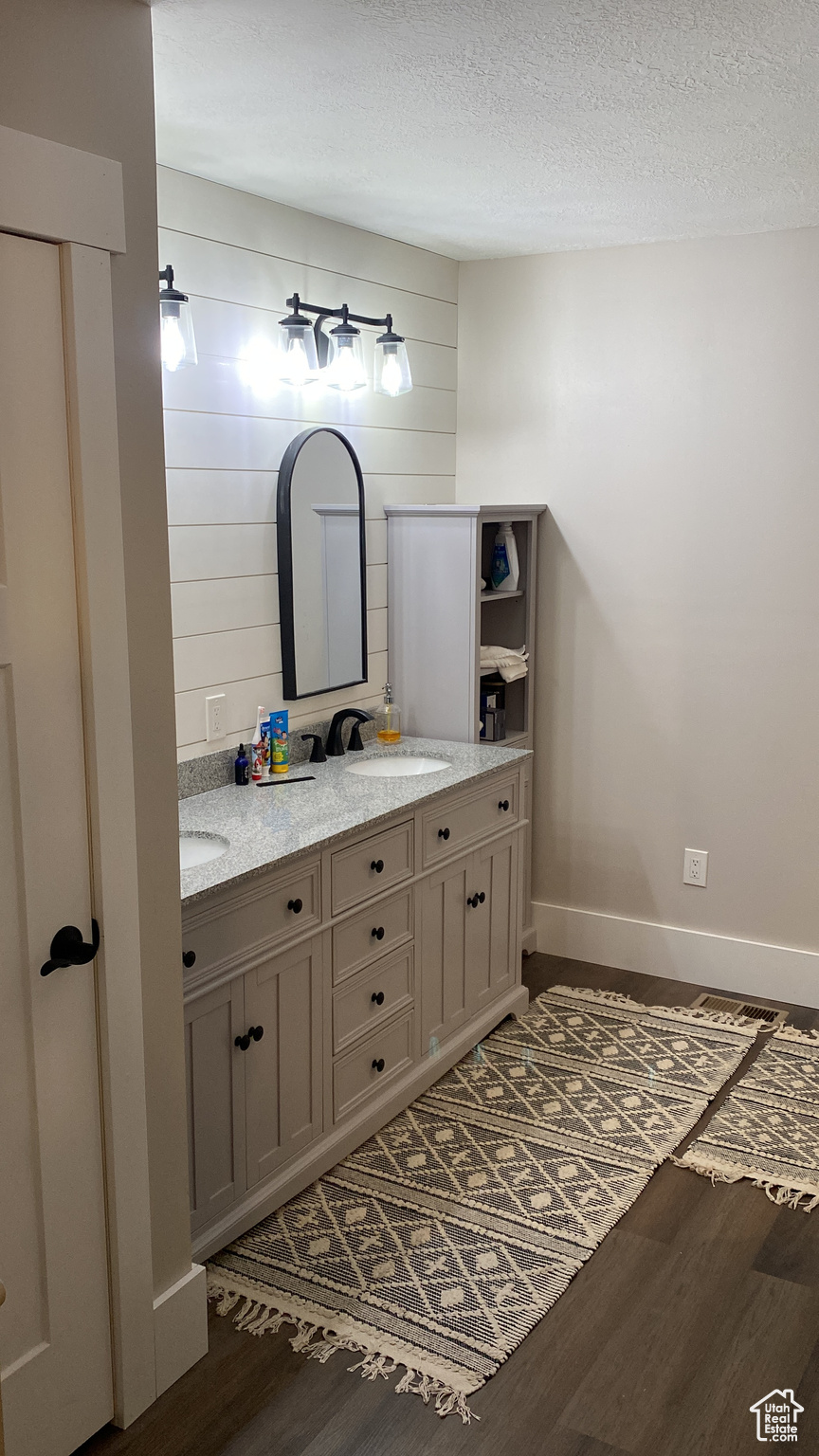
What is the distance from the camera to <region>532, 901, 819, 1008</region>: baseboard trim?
12.4ft

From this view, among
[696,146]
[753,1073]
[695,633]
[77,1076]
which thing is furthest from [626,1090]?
[696,146]

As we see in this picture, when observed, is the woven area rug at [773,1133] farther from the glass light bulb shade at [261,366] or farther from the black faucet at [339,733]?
the glass light bulb shade at [261,366]

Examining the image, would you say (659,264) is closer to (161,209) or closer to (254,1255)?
(161,209)

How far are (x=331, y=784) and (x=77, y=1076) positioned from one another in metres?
1.39

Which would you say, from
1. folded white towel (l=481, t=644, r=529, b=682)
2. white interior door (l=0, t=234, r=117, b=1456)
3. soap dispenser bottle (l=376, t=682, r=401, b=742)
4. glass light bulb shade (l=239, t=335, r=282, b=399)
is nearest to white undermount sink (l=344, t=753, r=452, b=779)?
soap dispenser bottle (l=376, t=682, r=401, b=742)

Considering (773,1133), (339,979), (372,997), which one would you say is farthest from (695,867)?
(339,979)

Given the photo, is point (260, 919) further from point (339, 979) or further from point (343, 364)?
point (343, 364)

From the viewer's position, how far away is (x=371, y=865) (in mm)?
2857

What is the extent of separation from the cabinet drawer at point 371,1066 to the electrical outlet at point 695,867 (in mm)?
1261

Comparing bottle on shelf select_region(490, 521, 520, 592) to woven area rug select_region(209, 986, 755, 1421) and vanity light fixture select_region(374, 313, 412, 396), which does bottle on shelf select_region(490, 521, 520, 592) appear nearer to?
vanity light fixture select_region(374, 313, 412, 396)

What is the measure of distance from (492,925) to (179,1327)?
1619 mm

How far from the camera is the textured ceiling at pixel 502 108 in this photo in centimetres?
196

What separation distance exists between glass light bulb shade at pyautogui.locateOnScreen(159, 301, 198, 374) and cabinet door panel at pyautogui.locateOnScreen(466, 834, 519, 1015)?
5.15ft

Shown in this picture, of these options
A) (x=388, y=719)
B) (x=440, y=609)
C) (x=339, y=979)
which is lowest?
(x=339, y=979)
